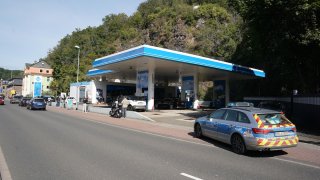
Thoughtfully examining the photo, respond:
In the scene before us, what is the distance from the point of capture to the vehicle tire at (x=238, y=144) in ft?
35.0

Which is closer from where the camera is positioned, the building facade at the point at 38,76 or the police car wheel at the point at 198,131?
the police car wheel at the point at 198,131

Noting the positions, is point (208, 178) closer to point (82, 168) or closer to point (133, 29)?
point (82, 168)

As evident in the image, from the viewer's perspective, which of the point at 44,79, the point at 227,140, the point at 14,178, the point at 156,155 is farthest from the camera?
the point at 44,79

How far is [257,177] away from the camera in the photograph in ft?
24.7

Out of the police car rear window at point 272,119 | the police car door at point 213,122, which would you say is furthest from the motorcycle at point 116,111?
the police car rear window at point 272,119

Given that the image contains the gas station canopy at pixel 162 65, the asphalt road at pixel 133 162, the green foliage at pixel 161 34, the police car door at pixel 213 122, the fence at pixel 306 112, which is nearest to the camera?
the asphalt road at pixel 133 162

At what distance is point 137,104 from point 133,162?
2154 cm

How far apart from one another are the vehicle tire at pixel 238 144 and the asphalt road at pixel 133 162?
26cm

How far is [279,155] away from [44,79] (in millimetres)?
108680

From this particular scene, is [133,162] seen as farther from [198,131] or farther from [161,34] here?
[161,34]

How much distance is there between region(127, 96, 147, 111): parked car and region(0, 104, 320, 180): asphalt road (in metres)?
17.4

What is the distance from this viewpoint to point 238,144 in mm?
10906

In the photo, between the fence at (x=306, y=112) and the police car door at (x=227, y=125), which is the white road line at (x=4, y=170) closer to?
the police car door at (x=227, y=125)

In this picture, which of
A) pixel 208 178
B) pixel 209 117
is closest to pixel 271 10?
pixel 209 117
